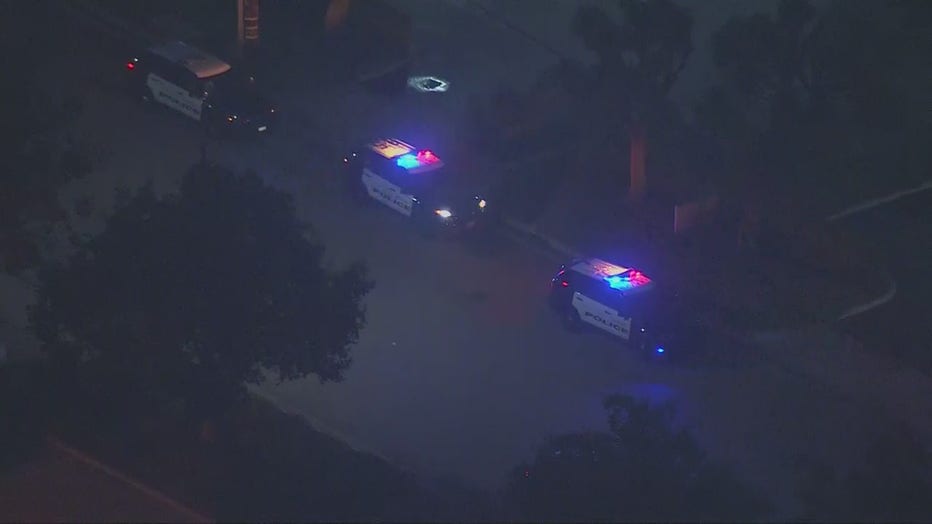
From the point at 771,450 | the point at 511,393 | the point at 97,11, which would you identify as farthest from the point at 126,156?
the point at 771,450

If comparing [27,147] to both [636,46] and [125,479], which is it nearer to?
[125,479]

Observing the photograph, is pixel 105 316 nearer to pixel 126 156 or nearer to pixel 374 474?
pixel 374 474

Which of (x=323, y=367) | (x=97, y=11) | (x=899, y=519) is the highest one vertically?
(x=899, y=519)

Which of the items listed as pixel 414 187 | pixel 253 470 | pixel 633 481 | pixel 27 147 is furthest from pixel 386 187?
pixel 633 481

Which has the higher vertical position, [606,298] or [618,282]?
[618,282]

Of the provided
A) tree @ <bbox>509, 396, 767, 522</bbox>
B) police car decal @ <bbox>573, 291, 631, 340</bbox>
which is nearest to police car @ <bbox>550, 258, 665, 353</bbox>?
police car decal @ <bbox>573, 291, 631, 340</bbox>

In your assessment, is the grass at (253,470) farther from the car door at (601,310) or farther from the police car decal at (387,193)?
the police car decal at (387,193)

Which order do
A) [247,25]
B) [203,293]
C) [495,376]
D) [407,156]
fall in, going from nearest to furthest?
[203,293] → [495,376] → [407,156] → [247,25]
